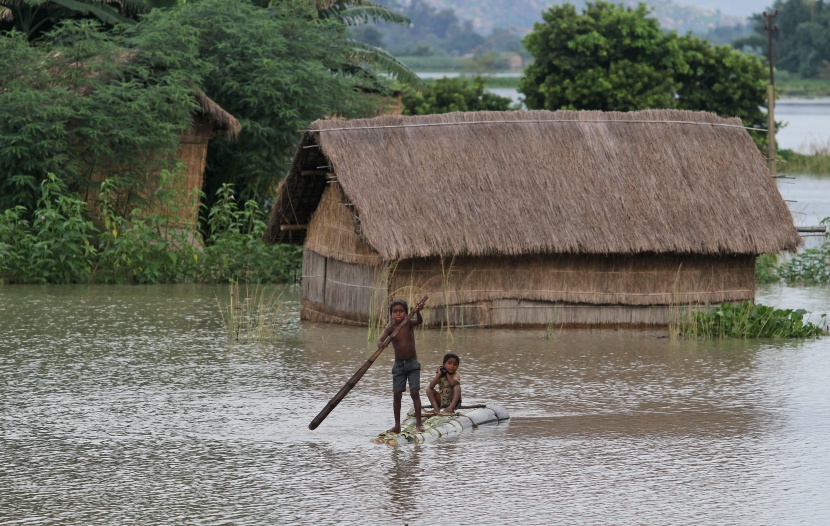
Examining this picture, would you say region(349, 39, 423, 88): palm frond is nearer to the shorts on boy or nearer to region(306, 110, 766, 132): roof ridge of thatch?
region(306, 110, 766, 132): roof ridge of thatch

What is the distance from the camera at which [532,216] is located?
560 inches

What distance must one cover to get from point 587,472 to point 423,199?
6.35 metres

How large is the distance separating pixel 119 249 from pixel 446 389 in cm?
958

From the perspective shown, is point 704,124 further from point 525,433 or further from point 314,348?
point 525,433

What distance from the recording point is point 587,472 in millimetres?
8086

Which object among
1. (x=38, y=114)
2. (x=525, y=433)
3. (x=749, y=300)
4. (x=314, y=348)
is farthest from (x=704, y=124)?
(x=38, y=114)

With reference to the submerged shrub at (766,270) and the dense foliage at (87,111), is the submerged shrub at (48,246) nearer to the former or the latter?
the dense foliage at (87,111)

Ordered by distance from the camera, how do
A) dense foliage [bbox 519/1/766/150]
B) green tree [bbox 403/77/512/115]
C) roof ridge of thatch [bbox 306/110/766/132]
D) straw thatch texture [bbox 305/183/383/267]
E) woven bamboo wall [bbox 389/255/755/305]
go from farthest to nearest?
green tree [bbox 403/77/512/115] → dense foliage [bbox 519/1/766/150] → roof ridge of thatch [bbox 306/110/766/132] → woven bamboo wall [bbox 389/255/755/305] → straw thatch texture [bbox 305/183/383/267]

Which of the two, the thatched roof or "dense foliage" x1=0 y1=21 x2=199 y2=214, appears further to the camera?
"dense foliage" x1=0 y1=21 x2=199 y2=214

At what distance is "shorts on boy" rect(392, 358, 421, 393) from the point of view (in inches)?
356

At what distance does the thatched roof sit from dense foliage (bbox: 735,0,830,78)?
154ft

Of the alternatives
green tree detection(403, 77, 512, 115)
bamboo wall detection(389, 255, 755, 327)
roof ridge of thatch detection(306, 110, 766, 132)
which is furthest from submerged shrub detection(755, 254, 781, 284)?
→ green tree detection(403, 77, 512, 115)

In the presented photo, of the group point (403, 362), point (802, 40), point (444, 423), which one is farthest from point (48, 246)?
point (802, 40)

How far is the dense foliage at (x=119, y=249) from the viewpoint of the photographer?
58.4 feet
